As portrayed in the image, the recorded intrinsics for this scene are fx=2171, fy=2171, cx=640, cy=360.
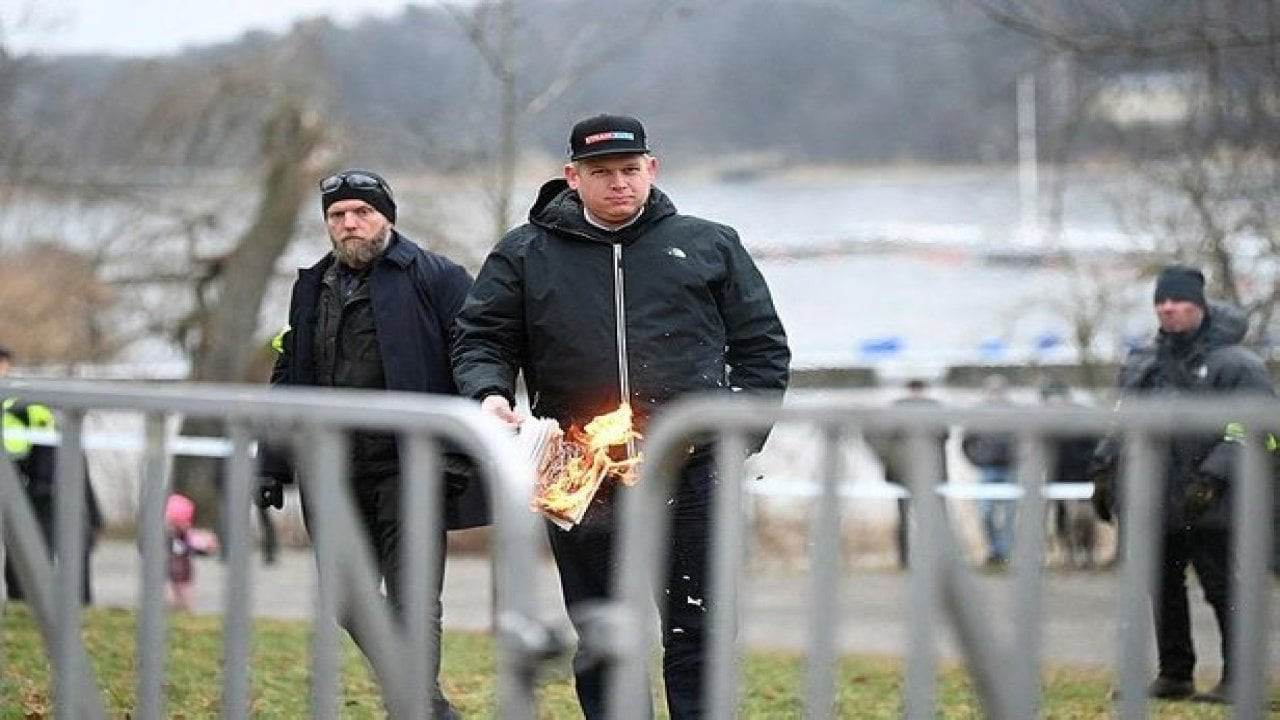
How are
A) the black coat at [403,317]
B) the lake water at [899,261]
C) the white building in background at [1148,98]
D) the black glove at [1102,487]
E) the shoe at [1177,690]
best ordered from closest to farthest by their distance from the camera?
the black glove at [1102,487]
the shoe at [1177,690]
the black coat at [403,317]
the white building in background at [1148,98]
the lake water at [899,261]

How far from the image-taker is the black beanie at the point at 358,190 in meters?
6.55

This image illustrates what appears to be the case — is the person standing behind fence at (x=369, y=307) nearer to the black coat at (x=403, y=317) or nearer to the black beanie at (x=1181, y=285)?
the black coat at (x=403, y=317)

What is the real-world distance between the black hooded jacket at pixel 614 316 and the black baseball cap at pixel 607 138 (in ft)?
0.54

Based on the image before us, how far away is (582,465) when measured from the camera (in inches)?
220

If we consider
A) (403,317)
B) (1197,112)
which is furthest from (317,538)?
(1197,112)

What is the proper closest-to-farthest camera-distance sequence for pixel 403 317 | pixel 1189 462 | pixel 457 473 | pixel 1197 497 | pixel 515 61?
1. pixel 1189 462
2. pixel 1197 497
3. pixel 457 473
4. pixel 403 317
5. pixel 515 61

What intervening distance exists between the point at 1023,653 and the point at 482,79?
533 inches

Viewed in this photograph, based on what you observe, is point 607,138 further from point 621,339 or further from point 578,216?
point 621,339

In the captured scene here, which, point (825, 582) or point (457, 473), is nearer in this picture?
point (825, 582)

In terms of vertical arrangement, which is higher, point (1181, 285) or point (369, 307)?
point (1181, 285)

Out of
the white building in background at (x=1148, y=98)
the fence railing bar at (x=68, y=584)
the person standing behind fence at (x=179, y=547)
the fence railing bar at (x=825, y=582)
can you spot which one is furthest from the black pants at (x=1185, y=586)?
the white building in background at (x=1148, y=98)

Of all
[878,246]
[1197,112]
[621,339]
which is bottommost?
[621,339]

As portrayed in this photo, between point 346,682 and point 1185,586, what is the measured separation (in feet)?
6.11

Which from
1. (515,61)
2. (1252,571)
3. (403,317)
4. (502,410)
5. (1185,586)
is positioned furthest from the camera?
(515,61)
